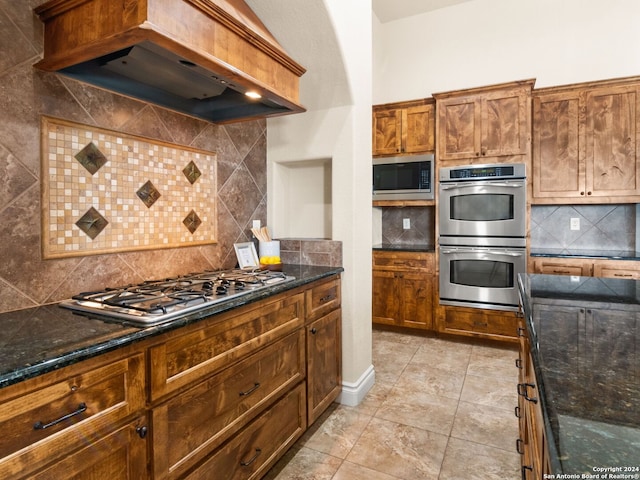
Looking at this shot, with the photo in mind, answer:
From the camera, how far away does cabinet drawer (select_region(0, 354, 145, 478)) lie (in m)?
0.80

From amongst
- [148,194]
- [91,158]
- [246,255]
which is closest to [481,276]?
[246,255]

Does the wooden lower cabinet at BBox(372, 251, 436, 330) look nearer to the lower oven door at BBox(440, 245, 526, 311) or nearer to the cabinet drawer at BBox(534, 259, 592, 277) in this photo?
the lower oven door at BBox(440, 245, 526, 311)

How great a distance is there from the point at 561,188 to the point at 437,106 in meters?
1.40

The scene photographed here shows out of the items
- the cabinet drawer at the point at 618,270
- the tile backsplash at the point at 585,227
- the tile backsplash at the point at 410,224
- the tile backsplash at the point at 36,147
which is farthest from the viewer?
the tile backsplash at the point at 410,224

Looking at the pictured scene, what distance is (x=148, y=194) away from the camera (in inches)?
71.0

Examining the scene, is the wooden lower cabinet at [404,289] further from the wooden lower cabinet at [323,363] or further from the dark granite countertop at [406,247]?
the wooden lower cabinet at [323,363]

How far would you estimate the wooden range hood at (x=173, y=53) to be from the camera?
1192 mm

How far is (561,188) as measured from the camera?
3436 millimetres

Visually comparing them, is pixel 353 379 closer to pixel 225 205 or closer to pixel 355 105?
pixel 225 205

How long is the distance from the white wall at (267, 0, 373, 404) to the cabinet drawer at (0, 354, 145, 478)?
1543 mm

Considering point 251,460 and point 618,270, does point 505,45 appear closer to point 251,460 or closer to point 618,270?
point 618,270

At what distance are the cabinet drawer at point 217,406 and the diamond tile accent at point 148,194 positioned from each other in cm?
92

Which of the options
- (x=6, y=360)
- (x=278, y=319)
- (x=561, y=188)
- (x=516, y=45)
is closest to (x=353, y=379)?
(x=278, y=319)

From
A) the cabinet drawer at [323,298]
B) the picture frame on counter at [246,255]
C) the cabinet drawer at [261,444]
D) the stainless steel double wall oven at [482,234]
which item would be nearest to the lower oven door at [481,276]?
the stainless steel double wall oven at [482,234]
